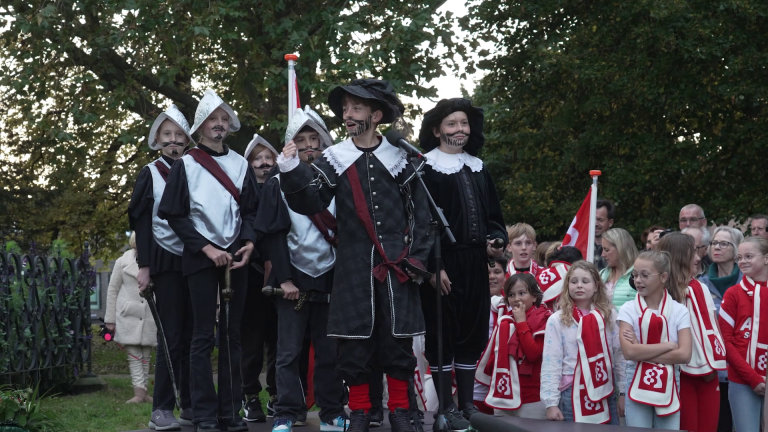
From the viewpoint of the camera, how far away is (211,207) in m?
5.73

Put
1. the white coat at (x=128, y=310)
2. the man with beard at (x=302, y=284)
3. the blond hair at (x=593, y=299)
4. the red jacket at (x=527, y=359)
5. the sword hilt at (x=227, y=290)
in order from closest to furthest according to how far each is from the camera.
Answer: the sword hilt at (x=227, y=290), the man with beard at (x=302, y=284), the blond hair at (x=593, y=299), the red jacket at (x=527, y=359), the white coat at (x=128, y=310)

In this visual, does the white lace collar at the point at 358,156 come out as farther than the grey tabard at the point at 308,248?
No

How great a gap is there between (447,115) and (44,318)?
6227mm

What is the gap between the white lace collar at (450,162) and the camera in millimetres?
5816

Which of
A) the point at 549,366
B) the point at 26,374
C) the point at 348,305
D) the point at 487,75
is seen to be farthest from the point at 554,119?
the point at 348,305

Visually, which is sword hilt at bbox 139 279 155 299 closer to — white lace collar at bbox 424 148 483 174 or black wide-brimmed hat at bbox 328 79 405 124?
black wide-brimmed hat at bbox 328 79 405 124

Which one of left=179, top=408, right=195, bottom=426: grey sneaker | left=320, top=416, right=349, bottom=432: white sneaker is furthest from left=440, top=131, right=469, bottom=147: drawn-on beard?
left=179, top=408, right=195, bottom=426: grey sneaker

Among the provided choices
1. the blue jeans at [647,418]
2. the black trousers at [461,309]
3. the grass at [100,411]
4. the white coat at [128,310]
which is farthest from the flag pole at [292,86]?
the white coat at [128,310]

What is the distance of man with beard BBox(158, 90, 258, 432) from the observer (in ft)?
18.3

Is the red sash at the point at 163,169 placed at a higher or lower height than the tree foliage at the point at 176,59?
lower

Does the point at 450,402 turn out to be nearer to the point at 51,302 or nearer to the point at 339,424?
the point at 339,424

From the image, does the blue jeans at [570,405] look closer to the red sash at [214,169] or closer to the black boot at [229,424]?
the black boot at [229,424]

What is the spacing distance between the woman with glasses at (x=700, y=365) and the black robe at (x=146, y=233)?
3.09 m

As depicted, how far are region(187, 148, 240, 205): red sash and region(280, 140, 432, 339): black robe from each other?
72cm
